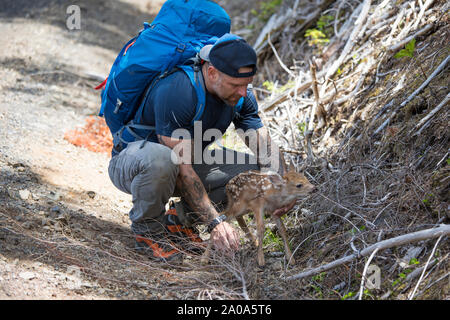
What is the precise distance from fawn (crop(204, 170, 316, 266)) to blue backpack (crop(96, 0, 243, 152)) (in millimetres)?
808

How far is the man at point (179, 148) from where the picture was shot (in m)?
4.50

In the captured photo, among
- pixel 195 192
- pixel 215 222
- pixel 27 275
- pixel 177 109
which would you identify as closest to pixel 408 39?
pixel 177 109

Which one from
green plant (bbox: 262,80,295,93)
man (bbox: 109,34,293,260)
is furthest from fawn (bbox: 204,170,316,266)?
green plant (bbox: 262,80,295,93)

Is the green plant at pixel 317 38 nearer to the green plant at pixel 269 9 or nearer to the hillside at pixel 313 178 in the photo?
the hillside at pixel 313 178

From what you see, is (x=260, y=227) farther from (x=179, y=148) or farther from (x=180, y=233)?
(x=179, y=148)

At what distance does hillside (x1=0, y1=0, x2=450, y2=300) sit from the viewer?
13.3 feet

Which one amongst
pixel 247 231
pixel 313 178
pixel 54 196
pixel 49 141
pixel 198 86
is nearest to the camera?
pixel 198 86

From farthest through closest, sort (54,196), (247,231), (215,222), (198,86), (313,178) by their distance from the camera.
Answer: (54,196) < (313,178) < (247,231) < (198,86) < (215,222)

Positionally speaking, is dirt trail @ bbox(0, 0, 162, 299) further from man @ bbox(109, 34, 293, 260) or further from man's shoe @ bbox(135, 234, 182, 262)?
man @ bbox(109, 34, 293, 260)

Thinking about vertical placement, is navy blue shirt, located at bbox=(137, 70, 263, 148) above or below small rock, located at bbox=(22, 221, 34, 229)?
above

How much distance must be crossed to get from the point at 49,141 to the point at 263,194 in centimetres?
448

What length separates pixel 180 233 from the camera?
16.2 feet

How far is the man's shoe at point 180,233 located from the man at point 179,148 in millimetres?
14

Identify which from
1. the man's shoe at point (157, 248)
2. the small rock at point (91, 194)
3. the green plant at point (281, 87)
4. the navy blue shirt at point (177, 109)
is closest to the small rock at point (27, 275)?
the man's shoe at point (157, 248)
